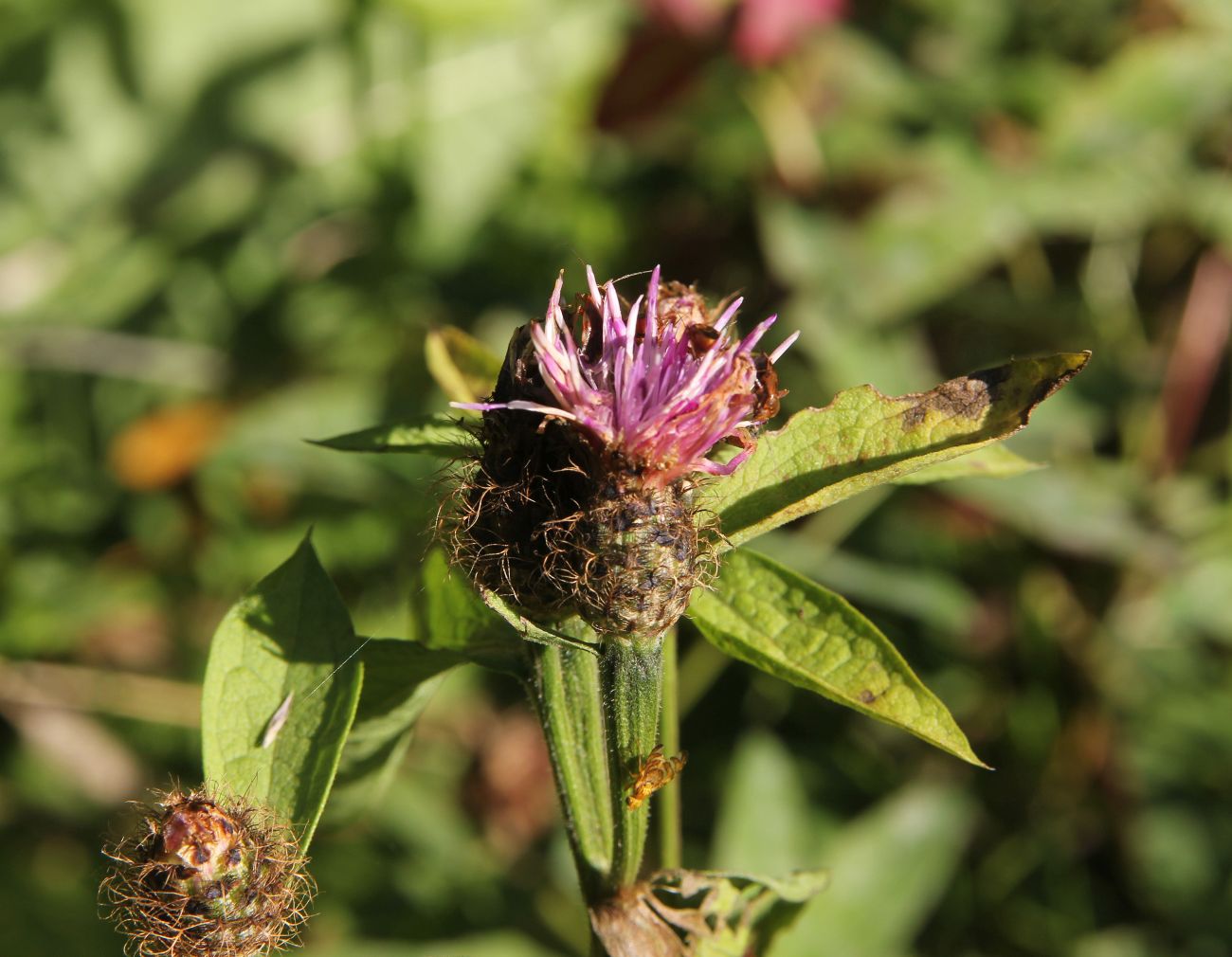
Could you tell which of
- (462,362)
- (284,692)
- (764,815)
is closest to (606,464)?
(284,692)

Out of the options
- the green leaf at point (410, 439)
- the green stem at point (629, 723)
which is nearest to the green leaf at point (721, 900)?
the green stem at point (629, 723)

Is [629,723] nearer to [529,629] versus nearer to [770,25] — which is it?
[529,629]

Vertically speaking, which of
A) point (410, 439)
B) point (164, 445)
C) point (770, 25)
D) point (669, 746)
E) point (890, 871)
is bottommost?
point (890, 871)

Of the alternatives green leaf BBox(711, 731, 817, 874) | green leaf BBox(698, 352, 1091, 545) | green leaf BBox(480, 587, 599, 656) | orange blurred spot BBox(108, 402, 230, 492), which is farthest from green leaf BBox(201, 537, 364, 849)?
orange blurred spot BBox(108, 402, 230, 492)

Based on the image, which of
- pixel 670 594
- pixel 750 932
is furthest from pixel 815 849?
pixel 670 594

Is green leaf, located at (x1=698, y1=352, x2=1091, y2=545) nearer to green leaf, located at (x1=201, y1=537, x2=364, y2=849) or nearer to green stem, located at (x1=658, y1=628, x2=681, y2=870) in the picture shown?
green stem, located at (x1=658, y1=628, x2=681, y2=870)

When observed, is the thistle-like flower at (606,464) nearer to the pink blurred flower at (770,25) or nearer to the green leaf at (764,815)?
the green leaf at (764,815)

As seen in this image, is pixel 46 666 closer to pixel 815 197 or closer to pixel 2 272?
pixel 2 272
